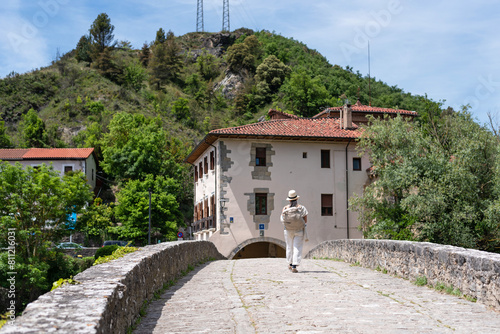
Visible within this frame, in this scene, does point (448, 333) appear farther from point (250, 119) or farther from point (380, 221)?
point (250, 119)

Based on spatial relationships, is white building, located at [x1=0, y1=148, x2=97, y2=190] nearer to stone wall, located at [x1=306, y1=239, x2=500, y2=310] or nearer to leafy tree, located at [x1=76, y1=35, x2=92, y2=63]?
stone wall, located at [x1=306, y1=239, x2=500, y2=310]

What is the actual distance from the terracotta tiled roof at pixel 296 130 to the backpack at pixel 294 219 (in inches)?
736

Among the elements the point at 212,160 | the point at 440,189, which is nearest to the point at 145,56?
the point at 212,160

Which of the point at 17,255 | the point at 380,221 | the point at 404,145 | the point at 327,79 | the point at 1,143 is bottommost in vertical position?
the point at 17,255

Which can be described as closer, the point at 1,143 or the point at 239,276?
the point at 239,276

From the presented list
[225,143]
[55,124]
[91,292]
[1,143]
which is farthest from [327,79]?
[91,292]

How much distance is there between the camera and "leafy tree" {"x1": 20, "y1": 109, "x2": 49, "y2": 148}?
64.7m

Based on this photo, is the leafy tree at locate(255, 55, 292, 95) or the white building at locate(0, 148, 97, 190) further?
the leafy tree at locate(255, 55, 292, 95)

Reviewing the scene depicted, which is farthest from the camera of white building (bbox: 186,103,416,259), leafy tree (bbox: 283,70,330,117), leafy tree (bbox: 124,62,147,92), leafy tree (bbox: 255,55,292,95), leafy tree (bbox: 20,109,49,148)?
leafy tree (bbox: 124,62,147,92)

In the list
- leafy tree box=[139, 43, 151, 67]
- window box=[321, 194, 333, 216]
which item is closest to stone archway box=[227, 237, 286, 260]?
window box=[321, 194, 333, 216]

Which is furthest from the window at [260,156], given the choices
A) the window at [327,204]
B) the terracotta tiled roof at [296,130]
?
the window at [327,204]

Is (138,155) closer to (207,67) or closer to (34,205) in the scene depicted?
(34,205)

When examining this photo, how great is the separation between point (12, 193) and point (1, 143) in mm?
32939

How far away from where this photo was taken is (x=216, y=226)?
3028 centimetres
